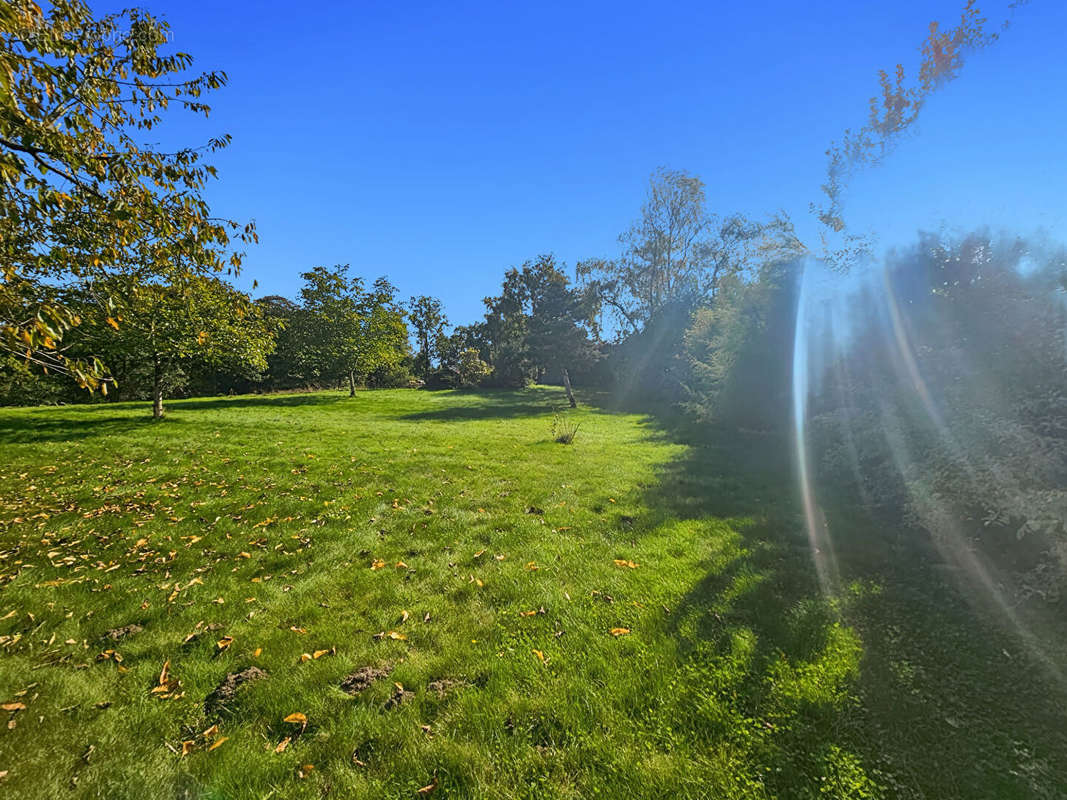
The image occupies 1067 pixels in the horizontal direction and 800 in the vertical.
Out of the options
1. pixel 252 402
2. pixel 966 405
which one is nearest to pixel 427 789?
pixel 966 405

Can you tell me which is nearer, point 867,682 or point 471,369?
point 867,682

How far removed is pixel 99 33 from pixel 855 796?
10.8 meters

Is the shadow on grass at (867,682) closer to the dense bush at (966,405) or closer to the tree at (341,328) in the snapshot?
the dense bush at (966,405)

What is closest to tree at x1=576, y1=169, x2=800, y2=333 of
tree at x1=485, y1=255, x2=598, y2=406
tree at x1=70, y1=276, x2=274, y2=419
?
tree at x1=485, y1=255, x2=598, y2=406

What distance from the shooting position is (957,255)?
7719 millimetres

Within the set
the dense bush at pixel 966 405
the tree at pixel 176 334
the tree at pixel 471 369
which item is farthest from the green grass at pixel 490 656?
the tree at pixel 471 369

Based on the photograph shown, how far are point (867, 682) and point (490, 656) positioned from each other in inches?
118

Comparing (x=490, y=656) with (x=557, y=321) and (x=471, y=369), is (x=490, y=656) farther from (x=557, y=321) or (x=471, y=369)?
(x=471, y=369)

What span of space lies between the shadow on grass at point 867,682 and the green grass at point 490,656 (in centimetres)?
2

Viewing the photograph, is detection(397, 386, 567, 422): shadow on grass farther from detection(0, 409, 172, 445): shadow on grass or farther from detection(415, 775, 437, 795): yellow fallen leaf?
detection(415, 775, 437, 795): yellow fallen leaf

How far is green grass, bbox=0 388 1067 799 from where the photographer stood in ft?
8.13

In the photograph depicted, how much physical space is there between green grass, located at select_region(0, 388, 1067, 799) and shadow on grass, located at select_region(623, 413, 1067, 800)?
19mm

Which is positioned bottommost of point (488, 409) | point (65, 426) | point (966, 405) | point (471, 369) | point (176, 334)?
point (488, 409)

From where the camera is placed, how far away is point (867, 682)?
3.18 meters
